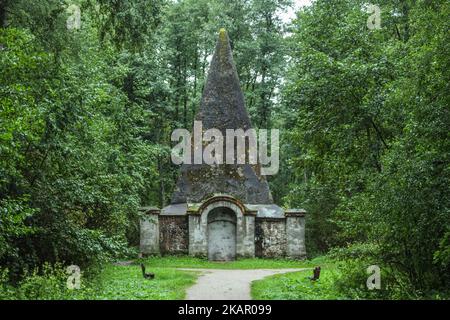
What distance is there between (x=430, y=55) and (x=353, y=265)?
197 inches

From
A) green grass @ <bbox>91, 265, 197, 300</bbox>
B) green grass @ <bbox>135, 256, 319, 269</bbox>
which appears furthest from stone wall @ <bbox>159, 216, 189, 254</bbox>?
green grass @ <bbox>91, 265, 197, 300</bbox>

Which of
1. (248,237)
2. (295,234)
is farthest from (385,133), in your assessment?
(248,237)

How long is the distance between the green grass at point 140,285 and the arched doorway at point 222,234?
6.09 m

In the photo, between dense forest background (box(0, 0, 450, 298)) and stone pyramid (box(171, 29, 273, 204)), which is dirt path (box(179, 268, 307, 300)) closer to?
dense forest background (box(0, 0, 450, 298))

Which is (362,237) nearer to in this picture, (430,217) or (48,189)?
(430,217)

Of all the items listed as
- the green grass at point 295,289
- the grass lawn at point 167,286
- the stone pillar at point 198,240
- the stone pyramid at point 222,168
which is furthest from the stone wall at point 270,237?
the green grass at point 295,289

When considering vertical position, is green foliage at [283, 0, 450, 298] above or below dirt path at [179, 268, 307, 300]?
above

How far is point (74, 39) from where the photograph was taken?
12859 millimetres

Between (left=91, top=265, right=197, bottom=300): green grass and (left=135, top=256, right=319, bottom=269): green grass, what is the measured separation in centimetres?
346

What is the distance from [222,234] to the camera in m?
23.6

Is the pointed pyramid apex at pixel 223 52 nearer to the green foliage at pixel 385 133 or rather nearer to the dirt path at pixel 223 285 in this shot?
the green foliage at pixel 385 133

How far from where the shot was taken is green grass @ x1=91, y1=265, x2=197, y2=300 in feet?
38.0

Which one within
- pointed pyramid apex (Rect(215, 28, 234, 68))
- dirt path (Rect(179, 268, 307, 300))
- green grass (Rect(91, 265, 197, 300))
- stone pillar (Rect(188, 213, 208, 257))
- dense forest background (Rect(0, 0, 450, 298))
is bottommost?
dirt path (Rect(179, 268, 307, 300))

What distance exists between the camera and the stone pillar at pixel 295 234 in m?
23.6
